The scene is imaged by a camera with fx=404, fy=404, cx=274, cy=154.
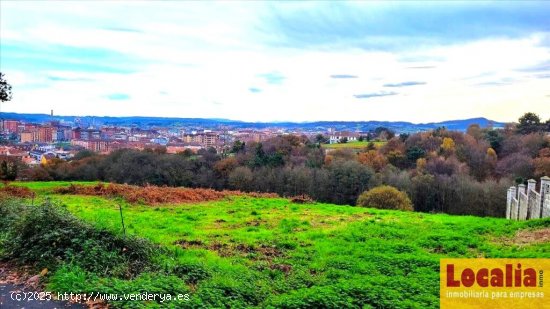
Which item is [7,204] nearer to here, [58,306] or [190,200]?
[58,306]

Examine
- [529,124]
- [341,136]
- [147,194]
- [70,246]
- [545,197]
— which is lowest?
[147,194]

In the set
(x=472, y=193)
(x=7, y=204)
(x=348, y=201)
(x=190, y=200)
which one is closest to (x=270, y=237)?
(x=7, y=204)

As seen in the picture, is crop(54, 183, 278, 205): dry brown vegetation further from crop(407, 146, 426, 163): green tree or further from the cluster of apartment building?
crop(407, 146, 426, 163): green tree

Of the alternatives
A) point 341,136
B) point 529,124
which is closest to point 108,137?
point 341,136

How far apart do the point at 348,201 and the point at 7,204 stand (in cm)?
3405

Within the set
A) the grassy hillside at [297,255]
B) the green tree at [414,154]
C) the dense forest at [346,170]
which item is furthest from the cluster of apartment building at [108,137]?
the grassy hillside at [297,255]

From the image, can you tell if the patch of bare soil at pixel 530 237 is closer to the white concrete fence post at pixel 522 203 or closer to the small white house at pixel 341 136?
the white concrete fence post at pixel 522 203

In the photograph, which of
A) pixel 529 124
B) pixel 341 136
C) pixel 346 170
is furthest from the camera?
pixel 341 136

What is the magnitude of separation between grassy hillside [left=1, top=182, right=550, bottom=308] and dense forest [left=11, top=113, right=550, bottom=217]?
25255mm

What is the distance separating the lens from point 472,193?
39.7m

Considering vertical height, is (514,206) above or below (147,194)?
below

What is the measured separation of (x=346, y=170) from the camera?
139ft

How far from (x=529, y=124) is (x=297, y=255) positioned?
73.8 metres

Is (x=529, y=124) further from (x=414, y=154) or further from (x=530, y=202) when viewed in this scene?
(x=530, y=202)
